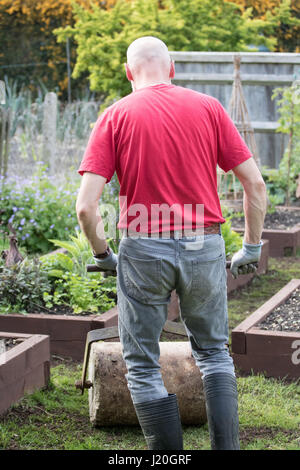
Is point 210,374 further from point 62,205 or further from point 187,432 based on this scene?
point 62,205

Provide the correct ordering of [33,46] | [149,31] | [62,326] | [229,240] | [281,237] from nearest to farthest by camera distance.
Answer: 1. [62,326]
2. [229,240]
3. [281,237]
4. [149,31]
5. [33,46]

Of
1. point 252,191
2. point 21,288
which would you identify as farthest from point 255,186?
point 21,288

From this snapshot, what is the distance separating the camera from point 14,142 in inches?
405

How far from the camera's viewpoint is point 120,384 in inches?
138

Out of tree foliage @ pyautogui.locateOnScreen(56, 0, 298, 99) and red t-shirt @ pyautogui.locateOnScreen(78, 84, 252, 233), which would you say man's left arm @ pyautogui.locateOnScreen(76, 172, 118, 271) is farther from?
tree foliage @ pyautogui.locateOnScreen(56, 0, 298, 99)

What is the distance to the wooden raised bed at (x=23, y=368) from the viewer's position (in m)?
3.68

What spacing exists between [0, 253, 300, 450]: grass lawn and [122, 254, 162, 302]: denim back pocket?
36.9 inches

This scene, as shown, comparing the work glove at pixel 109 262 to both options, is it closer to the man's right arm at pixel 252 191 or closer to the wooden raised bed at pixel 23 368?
the man's right arm at pixel 252 191

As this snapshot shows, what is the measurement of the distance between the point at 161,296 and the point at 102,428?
1081 mm

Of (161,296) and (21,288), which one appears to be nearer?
(161,296)

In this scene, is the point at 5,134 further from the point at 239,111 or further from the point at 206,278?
the point at 206,278

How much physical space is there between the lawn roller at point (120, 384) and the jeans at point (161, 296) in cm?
57

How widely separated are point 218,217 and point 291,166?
20.6 ft

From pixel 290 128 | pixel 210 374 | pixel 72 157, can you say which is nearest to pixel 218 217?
pixel 210 374
